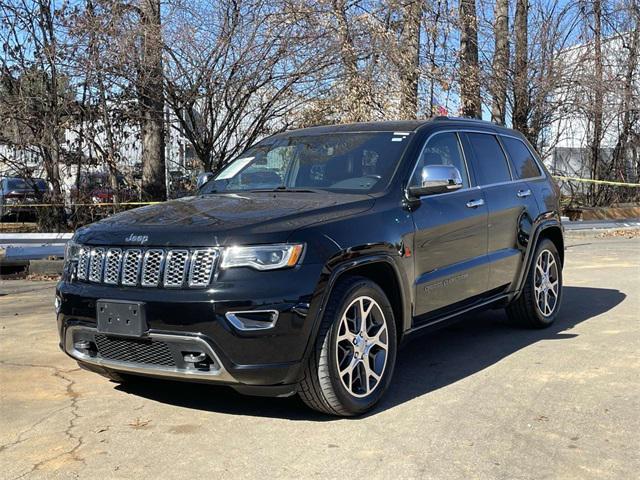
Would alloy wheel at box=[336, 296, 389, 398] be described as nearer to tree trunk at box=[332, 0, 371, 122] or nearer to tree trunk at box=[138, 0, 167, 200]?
tree trunk at box=[138, 0, 167, 200]

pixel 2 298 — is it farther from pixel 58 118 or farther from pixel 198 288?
pixel 198 288

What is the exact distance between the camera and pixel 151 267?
410 centimetres

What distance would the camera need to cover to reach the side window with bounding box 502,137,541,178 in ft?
21.8

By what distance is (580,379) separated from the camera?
16.9 feet

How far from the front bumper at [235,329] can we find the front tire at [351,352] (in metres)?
0.15

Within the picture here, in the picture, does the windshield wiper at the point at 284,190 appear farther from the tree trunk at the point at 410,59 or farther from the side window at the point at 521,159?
the tree trunk at the point at 410,59

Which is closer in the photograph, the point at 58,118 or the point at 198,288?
the point at 198,288

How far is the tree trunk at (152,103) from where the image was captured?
1077 cm

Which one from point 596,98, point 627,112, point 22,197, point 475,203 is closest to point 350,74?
point 22,197

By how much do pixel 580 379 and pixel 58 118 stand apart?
10.1 m

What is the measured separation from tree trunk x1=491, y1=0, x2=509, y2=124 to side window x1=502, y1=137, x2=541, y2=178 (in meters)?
11.4

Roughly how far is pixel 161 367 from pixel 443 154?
2.77m

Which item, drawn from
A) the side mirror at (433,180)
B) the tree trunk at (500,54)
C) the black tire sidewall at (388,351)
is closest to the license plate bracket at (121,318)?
the black tire sidewall at (388,351)

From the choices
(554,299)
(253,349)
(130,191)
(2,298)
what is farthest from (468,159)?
(130,191)
